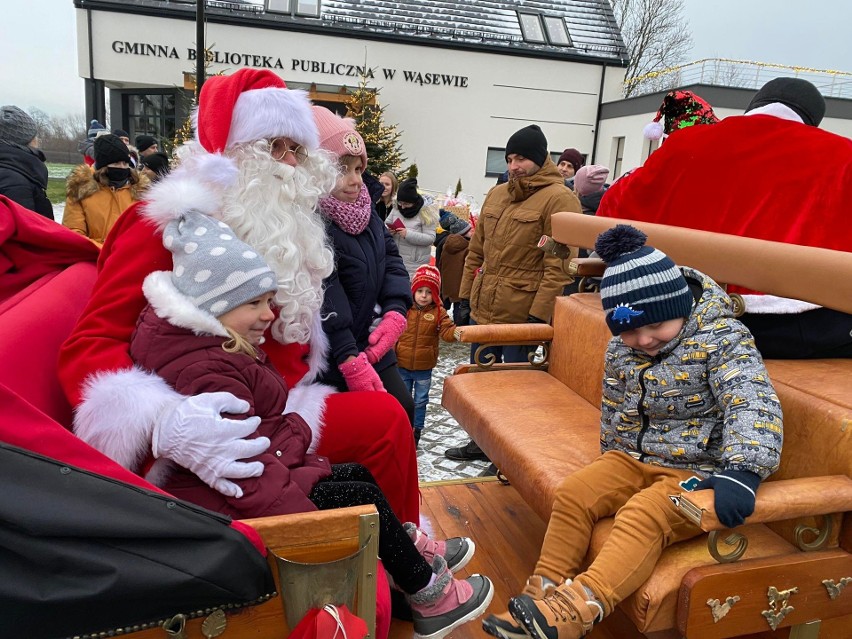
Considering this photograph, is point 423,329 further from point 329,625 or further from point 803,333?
point 329,625

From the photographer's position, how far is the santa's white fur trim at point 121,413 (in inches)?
60.5

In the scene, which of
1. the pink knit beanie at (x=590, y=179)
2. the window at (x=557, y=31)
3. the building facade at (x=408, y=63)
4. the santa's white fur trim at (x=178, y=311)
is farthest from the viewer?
the window at (x=557, y=31)

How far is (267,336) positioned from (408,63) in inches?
553

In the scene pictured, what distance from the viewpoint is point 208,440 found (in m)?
1.51

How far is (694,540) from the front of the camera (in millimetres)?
1963

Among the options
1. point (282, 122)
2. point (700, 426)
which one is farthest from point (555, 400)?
point (282, 122)

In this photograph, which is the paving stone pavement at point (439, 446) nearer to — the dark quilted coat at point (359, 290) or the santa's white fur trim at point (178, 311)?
the dark quilted coat at point (359, 290)

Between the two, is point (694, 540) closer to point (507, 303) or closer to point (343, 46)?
point (507, 303)

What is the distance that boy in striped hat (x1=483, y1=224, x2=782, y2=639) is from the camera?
178cm

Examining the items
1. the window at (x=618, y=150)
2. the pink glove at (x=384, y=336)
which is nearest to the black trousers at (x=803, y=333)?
the pink glove at (x=384, y=336)

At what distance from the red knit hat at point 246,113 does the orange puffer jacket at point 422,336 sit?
206 cm

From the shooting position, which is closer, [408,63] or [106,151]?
[106,151]

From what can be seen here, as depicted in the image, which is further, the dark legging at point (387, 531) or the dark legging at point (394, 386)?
the dark legging at point (394, 386)

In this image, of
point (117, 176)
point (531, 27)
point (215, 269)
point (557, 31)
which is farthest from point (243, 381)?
point (557, 31)
